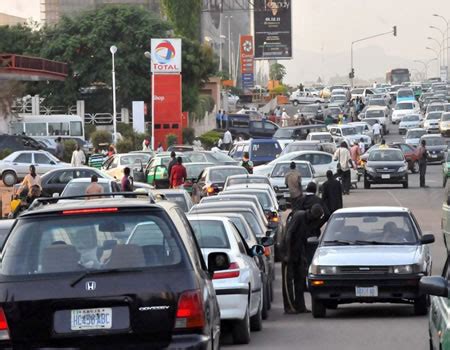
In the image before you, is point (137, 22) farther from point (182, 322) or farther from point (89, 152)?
point (182, 322)

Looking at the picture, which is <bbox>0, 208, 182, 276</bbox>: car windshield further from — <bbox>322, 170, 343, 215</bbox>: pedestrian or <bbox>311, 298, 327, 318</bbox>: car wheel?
<bbox>322, 170, 343, 215</bbox>: pedestrian

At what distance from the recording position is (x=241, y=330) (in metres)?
15.6

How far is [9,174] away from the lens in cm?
5356

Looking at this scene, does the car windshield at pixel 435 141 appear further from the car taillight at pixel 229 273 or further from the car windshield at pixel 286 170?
the car taillight at pixel 229 273

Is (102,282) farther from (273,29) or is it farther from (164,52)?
(273,29)

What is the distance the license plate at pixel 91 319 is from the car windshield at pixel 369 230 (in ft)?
31.8

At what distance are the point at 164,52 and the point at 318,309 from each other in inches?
2232

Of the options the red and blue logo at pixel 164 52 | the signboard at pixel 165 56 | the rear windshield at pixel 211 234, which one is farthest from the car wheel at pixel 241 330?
the red and blue logo at pixel 164 52

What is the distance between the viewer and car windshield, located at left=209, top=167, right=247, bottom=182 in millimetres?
Result: 38875

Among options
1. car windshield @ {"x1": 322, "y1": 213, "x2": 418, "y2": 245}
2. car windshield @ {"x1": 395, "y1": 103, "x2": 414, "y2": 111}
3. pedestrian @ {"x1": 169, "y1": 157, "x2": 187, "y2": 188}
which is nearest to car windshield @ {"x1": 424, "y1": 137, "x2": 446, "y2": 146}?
pedestrian @ {"x1": 169, "y1": 157, "x2": 187, "y2": 188}

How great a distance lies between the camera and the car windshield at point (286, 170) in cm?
4319

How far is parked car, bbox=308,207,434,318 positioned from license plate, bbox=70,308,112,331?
8.70 metres

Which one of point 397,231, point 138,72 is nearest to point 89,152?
point 138,72

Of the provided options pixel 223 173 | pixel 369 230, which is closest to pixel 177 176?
pixel 223 173
